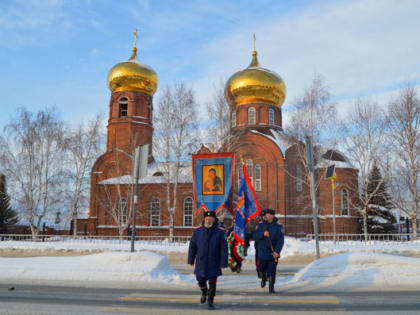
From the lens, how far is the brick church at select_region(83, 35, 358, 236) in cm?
2936

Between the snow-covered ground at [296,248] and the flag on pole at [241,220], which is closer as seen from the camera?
the flag on pole at [241,220]

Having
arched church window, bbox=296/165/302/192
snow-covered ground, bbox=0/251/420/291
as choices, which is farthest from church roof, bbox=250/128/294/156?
snow-covered ground, bbox=0/251/420/291

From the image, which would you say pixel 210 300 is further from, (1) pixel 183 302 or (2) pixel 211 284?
(1) pixel 183 302

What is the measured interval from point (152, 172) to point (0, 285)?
84.3 feet

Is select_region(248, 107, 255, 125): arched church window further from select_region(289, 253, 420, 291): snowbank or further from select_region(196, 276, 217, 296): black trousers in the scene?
select_region(196, 276, 217, 296): black trousers

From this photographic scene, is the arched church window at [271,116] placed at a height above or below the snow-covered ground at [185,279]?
above

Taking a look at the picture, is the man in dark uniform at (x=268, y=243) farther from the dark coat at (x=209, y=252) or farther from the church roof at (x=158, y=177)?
the church roof at (x=158, y=177)

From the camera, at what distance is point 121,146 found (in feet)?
109

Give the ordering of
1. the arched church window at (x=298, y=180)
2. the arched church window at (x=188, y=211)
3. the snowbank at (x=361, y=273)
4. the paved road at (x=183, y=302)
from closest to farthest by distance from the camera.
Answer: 1. the paved road at (x=183, y=302)
2. the snowbank at (x=361, y=273)
3. the arched church window at (x=298, y=180)
4. the arched church window at (x=188, y=211)

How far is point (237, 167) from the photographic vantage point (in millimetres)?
27469

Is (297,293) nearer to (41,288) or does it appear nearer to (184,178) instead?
(41,288)

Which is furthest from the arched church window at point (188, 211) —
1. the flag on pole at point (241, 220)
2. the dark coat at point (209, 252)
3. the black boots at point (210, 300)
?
the black boots at point (210, 300)

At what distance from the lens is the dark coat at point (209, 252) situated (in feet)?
19.2

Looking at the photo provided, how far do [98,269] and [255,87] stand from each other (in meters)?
25.5
